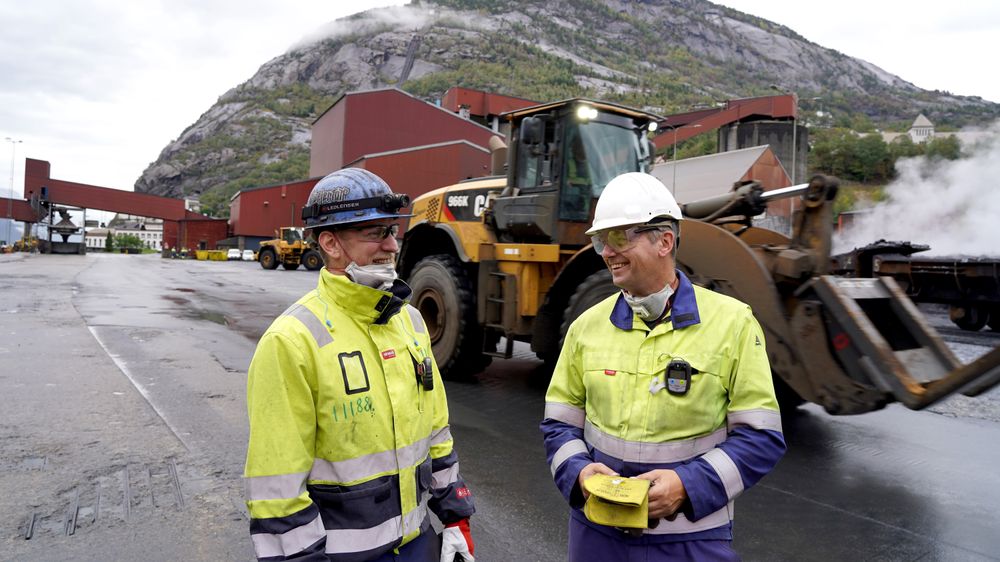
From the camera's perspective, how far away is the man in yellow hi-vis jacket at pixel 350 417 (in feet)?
5.99

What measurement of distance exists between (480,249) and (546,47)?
479 ft

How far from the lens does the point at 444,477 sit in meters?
2.30

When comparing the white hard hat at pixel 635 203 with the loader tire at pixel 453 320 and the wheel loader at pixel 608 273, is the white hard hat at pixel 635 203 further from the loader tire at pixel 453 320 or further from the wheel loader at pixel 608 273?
the loader tire at pixel 453 320

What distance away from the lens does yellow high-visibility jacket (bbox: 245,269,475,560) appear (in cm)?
181

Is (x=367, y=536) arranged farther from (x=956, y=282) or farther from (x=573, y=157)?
(x=956, y=282)

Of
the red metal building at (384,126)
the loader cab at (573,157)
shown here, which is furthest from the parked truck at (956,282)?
the red metal building at (384,126)

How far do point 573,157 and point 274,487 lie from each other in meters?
5.46

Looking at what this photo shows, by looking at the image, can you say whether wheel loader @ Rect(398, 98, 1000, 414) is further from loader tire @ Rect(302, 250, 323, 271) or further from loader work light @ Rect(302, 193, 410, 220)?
loader tire @ Rect(302, 250, 323, 271)

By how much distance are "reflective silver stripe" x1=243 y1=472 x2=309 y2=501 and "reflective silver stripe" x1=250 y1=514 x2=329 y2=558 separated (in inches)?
3.8

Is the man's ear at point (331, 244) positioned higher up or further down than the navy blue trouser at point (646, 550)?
higher up

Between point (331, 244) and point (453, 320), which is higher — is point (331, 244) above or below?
above

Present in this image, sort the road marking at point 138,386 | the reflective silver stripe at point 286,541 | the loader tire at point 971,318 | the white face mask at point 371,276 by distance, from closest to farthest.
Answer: the reflective silver stripe at point 286,541, the white face mask at point 371,276, the road marking at point 138,386, the loader tire at point 971,318

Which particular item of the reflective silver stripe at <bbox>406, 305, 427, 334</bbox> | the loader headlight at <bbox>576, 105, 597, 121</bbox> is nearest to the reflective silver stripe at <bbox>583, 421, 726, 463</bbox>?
the reflective silver stripe at <bbox>406, 305, 427, 334</bbox>

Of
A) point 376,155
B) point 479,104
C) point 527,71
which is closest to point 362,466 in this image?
point 376,155
